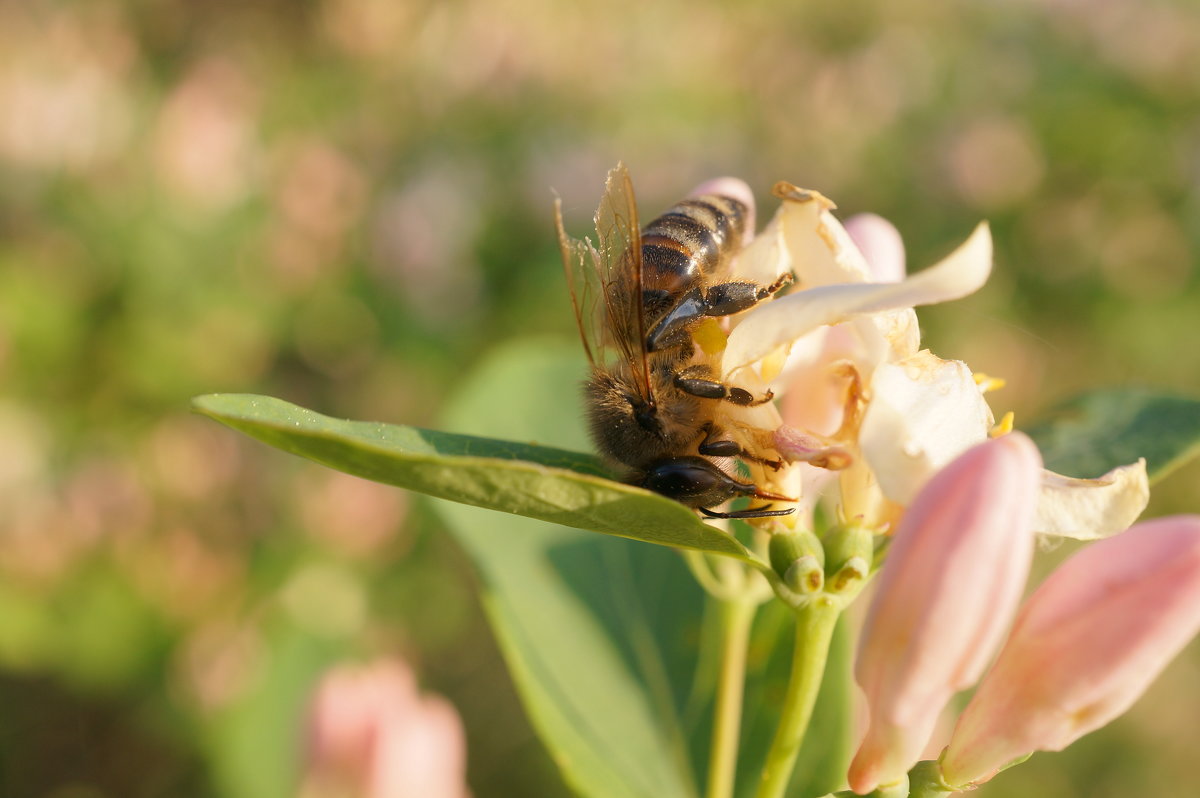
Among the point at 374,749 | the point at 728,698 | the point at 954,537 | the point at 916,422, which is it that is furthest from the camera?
the point at 374,749

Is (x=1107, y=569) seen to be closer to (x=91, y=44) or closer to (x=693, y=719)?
(x=693, y=719)

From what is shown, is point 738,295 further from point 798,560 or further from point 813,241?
point 798,560

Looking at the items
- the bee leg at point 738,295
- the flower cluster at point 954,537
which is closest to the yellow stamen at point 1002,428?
the flower cluster at point 954,537

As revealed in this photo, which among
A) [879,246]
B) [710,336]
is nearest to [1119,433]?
[879,246]

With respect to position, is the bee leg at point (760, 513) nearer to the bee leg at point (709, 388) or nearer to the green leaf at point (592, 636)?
the bee leg at point (709, 388)

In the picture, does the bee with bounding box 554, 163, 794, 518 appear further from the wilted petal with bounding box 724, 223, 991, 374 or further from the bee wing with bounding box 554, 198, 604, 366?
the wilted petal with bounding box 724, 223, 991, 374

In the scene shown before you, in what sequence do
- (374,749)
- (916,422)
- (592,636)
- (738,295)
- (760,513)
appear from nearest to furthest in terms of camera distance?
(916,422) → (760,513) → (738,295) → (592,636) → (374,749)

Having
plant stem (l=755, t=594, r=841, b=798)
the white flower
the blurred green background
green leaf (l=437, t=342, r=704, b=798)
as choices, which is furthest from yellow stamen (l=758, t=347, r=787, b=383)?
the blurred green background
